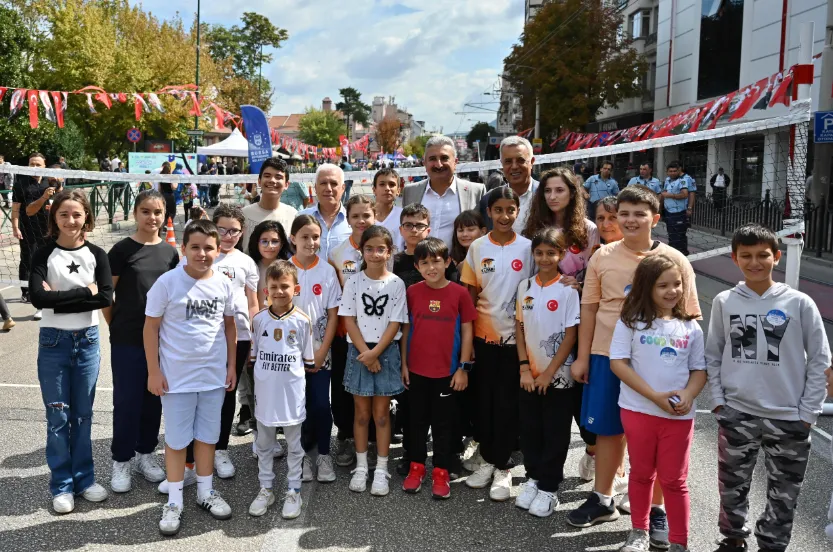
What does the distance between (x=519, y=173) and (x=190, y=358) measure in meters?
2.52

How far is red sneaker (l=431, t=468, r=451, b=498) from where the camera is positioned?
170 inches

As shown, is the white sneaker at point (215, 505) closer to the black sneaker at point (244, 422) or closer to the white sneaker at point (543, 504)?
the black sneaker at point (244, 422)

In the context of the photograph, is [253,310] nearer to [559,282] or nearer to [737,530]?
Result: [559,282]

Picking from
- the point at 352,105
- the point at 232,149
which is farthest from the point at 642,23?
the point at 352,105

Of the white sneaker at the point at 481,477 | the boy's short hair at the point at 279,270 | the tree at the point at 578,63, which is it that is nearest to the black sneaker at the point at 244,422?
the boy's short hair at the point at 279,270

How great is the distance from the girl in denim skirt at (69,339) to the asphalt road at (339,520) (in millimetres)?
197

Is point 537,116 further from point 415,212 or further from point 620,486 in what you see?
point 620,486

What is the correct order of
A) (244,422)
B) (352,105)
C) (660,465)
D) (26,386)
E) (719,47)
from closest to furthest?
(660,465)
(244,422)
(26,386)
(719,47)
(352,105)

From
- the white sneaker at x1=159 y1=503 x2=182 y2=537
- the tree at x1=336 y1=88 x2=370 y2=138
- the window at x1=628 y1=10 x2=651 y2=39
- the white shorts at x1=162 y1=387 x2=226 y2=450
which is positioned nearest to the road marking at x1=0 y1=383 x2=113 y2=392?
the white shorts at x1=162 y1=387 x2=226 y2=450

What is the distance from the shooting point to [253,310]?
475 centimetres

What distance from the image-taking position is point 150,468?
14.9 ft

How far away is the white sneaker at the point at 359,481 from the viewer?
4414 millimetres

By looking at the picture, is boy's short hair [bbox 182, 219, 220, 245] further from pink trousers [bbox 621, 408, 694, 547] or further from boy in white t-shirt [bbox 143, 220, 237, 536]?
pink trousers [bbox 621, 408, 694, 547]

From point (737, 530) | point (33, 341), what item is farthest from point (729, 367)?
point (33, 341)
